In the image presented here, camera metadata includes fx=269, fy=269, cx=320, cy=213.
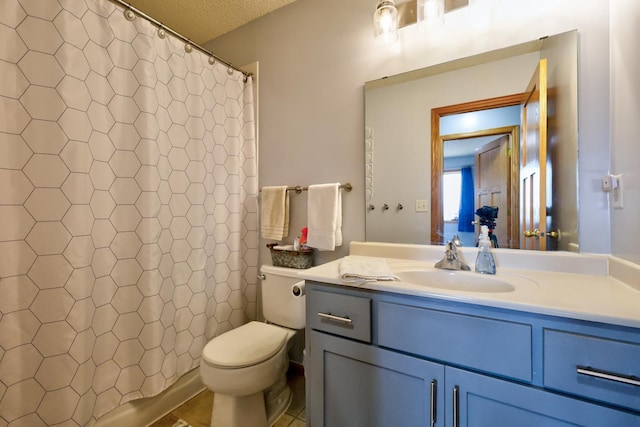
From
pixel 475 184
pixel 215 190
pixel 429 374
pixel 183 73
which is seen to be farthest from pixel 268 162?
pixel 429 374

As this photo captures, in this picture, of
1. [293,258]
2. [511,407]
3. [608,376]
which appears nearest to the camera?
[608,376]

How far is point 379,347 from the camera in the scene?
89 cm

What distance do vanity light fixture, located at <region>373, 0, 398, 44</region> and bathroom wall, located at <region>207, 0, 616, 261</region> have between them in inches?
2.9

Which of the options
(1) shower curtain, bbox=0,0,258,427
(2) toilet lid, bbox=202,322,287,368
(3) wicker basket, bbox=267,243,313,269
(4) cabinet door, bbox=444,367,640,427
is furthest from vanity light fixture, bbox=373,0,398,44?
(2) toilet lid, bbox=202,322,287,368

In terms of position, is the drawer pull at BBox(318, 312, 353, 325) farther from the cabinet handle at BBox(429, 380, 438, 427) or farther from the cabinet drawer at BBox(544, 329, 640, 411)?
the cabinet drawer at BBox(544, 329, 640, 411)

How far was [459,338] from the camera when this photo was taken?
761 mm

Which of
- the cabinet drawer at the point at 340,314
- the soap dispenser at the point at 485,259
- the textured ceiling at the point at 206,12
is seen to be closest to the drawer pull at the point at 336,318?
the cabinet drawer at the point at 340,314

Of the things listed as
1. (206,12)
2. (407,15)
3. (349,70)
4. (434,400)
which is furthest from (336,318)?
(206,12)

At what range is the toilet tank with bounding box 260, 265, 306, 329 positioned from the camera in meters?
1.45

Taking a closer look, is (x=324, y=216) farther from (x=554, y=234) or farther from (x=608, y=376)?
(x=608, y=376)

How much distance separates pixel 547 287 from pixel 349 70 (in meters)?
1.32

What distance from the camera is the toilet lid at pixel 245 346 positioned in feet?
3.81

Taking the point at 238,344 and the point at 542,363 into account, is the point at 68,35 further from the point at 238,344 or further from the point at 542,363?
the point at 542,363

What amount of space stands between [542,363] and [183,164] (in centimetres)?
162
